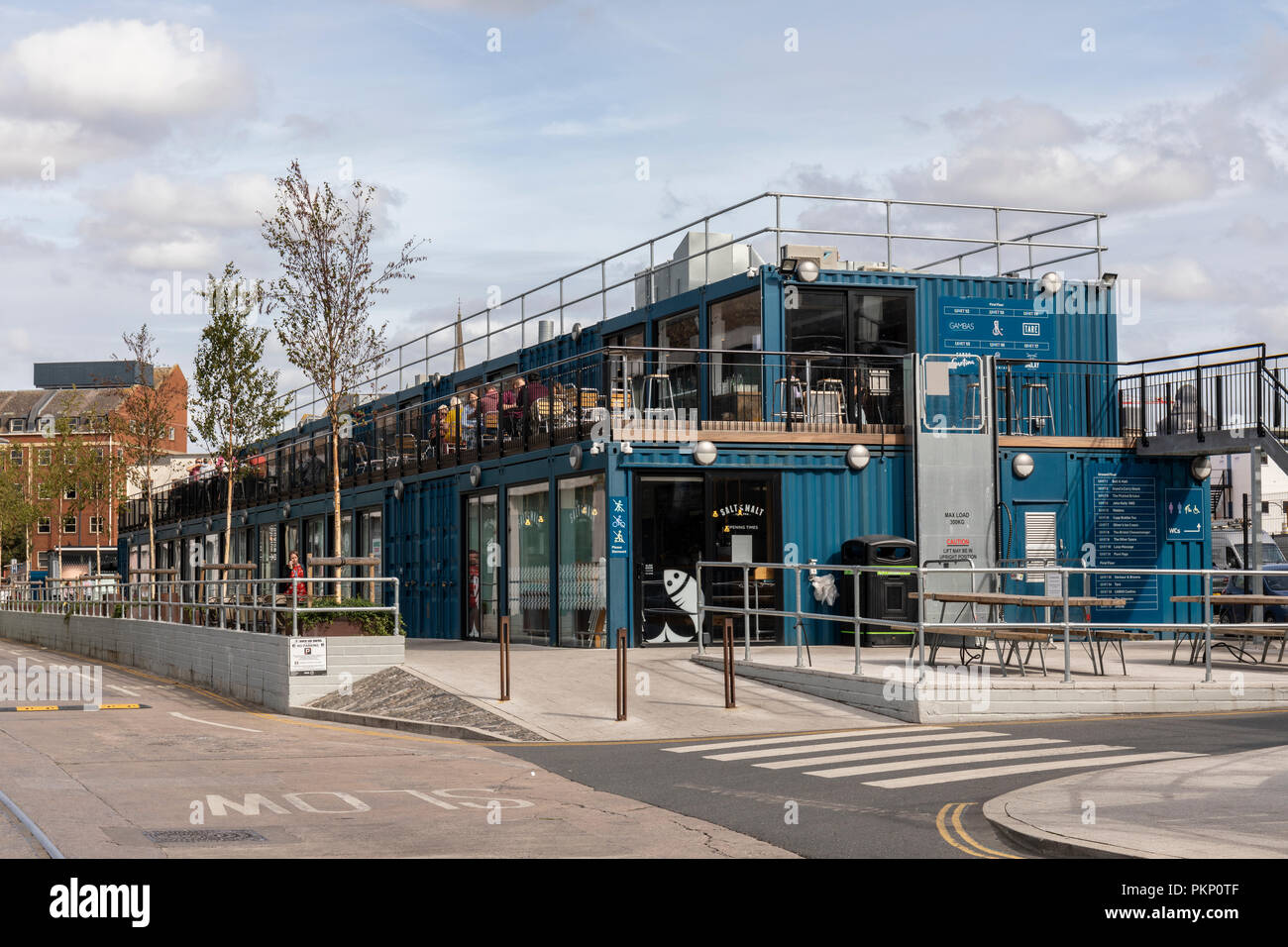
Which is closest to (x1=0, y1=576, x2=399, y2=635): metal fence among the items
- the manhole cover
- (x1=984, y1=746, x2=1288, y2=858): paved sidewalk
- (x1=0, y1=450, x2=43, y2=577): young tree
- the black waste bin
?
the black waste bin

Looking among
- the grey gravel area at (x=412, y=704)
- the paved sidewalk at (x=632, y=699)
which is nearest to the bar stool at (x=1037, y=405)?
the paved sidewalk at (x=632, y=699)

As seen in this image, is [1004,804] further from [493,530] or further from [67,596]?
[67,596]

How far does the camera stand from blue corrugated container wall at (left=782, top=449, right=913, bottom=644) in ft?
74.2

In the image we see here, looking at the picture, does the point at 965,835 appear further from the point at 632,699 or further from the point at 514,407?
the point at 514,407

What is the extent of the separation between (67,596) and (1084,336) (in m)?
27.3

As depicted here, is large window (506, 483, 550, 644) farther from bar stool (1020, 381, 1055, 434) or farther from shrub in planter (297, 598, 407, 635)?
bar stool (1020, 381, 1055, 434)

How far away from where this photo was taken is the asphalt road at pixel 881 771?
353 inches

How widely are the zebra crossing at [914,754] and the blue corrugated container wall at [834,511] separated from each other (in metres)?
7.96

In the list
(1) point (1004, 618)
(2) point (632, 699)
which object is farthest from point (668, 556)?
(2) point (632, 699)

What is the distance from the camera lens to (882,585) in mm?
21516

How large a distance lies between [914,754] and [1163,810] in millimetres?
3802

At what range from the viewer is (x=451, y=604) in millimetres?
28031

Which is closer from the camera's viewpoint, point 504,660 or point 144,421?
point 504,660

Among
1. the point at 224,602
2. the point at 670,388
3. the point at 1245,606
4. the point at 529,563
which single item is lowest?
the point at 1245,606
